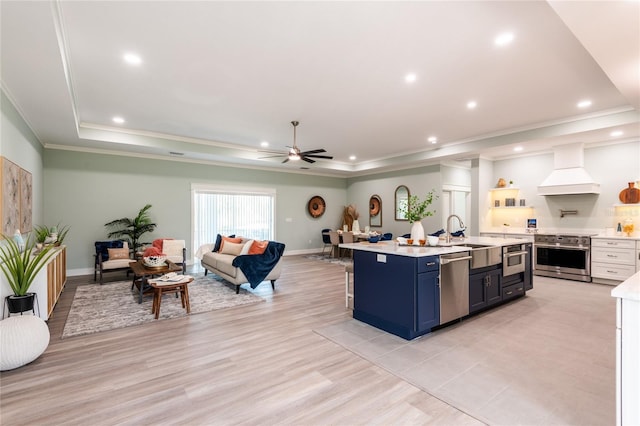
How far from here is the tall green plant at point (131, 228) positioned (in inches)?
269

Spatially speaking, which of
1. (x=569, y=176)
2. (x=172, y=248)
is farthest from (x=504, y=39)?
(x=172, y=248)

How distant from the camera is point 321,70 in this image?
3590 millimetres

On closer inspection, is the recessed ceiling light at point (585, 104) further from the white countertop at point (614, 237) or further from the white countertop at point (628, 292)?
the white countertop at point (628, 292)

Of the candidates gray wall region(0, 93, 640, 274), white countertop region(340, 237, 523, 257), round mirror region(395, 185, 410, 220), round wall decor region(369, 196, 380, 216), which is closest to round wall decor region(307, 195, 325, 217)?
gray wall region(0, 93, 640, 274)

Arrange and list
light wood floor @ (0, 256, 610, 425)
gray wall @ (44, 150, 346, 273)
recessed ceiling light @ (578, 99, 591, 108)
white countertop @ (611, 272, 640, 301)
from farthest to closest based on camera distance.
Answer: gray wall @ (44, 150, 346, 273)
recessed ceiling light @ (578, 99, 591, 108)
light wood floor @ (0, 256, 610, 425)
white countertop @ (611, 272, 640, 301)

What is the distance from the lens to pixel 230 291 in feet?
17.2

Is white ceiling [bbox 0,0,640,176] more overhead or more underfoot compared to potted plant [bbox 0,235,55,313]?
more overhead

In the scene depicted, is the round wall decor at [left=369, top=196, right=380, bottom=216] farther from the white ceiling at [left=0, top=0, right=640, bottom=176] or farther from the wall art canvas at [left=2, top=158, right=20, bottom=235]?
the wall art canvas at [left=2, top=158, right=20, bottom=235]

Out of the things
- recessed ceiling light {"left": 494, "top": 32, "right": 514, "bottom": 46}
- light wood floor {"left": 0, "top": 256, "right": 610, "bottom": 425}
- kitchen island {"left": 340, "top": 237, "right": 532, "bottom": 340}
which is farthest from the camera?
kitchen island {"left": 340, "top": 237, "right": 532, "bottom": 340}

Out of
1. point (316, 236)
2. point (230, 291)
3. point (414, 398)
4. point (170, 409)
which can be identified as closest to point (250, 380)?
point (170, 409)

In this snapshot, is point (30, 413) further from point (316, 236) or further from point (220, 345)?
point (316, 236)

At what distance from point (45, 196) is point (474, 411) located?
26.4 feet

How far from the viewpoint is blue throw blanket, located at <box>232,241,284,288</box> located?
511cm

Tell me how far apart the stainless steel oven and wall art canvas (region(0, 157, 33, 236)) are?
20.0 feet
